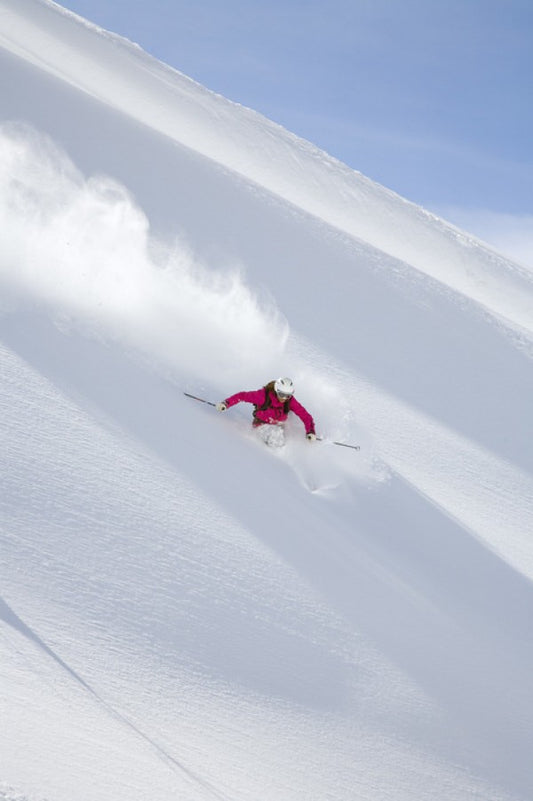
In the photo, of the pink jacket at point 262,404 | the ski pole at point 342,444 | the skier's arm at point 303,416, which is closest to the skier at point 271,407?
the pink jacket at point 262,404

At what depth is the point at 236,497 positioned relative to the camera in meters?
5.84

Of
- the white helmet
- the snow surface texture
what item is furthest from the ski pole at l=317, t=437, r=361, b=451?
the white helmet

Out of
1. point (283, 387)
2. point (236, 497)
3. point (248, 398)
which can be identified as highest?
point (283, 387)

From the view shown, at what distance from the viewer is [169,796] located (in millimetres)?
3080

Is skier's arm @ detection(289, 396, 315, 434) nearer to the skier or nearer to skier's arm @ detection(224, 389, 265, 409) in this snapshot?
the skier

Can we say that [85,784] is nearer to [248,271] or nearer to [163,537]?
[163,537]

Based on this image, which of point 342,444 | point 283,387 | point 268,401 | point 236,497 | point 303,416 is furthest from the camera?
point 342,444

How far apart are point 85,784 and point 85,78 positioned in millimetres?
15738

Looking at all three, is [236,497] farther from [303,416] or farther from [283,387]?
[303,416]

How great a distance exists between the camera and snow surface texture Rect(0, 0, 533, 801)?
3582 millimetres

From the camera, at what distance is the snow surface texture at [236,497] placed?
3582 mm

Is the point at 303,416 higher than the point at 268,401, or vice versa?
the point at 303,416

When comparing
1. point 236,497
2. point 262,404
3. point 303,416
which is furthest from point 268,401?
point 236,497

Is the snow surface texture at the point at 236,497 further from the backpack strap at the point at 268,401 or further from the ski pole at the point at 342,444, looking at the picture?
the backpack strap at the point at 268,401
